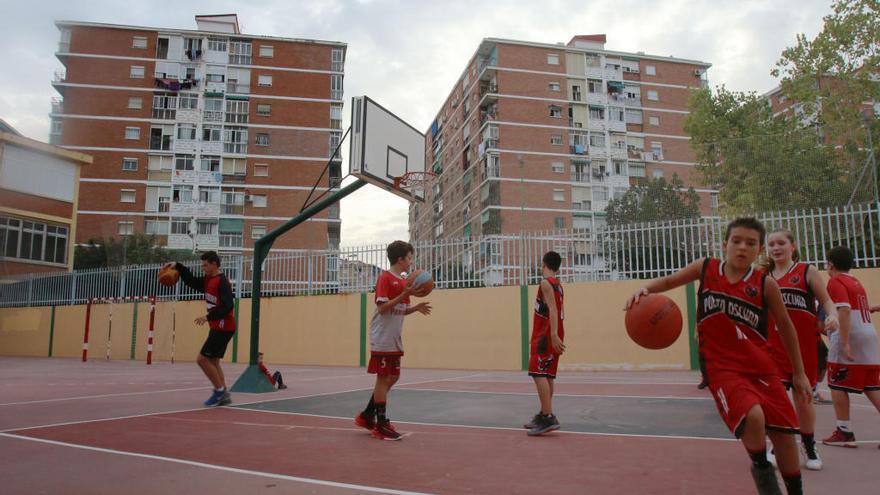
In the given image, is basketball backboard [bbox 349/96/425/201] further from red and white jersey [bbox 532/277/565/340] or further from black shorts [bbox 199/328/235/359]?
red and white jersey [bbox 532/277/565/340]

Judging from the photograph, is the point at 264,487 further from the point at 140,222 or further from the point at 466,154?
the point at 466,154

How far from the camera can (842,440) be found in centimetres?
476

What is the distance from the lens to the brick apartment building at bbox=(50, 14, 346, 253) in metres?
47.7

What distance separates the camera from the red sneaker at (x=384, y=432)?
16.8 feet

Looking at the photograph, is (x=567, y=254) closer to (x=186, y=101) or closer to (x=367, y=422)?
(x=367, y=422)

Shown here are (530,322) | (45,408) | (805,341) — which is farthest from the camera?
(530,322)

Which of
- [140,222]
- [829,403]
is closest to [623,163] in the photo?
[140,222]

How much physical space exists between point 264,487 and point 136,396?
6.06 m

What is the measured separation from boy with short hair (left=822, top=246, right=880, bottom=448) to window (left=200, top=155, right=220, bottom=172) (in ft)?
162

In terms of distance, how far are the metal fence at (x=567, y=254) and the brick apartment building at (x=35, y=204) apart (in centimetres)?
445

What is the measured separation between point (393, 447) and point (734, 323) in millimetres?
2833

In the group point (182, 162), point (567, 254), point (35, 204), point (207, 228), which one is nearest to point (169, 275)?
point (567, 254)

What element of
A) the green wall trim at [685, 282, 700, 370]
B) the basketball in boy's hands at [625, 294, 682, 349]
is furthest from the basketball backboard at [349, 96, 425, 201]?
the basketball in boy's hands at [625, 294, 682, 349]

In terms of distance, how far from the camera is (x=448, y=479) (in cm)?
373
